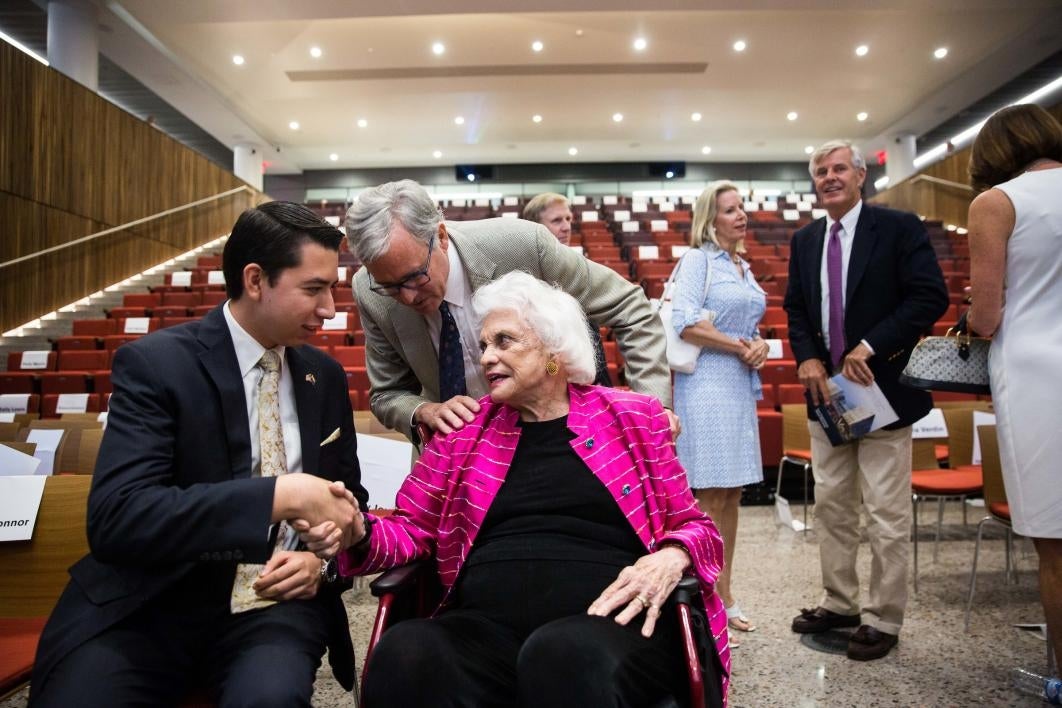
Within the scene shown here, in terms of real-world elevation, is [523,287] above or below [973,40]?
below

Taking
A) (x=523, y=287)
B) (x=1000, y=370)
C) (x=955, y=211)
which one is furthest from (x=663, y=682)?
(x=955, y=211)

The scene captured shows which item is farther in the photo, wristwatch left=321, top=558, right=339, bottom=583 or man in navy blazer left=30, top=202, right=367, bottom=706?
wristwatch left=321, top=558, right=339, bottom=583

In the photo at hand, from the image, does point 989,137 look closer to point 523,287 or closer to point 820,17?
point 523,287

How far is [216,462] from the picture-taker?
127 cm

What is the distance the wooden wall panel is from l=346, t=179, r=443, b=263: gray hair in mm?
6890

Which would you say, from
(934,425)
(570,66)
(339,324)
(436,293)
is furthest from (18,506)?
(570,66)

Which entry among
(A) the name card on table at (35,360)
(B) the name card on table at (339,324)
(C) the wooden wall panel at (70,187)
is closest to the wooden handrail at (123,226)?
(C) the wooden wall panel at (70,187)

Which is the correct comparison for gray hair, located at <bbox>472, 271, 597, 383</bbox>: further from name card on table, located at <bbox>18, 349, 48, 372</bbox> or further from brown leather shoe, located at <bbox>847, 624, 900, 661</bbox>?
name card on table, located at <bbox>18, 349, 48, 372</bbox>

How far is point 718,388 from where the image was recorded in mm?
2508

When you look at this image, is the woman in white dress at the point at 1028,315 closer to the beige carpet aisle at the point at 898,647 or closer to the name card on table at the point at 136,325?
the beige carpet aisle at the point at 898,647

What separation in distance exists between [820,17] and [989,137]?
843 cm

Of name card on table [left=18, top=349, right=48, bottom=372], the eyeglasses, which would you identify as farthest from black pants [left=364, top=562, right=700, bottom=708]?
name card on table [left=18, top=349, right=48, bottom=372]

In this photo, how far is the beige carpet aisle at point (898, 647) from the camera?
2008 millimetres

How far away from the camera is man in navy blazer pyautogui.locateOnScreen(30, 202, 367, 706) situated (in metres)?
1.09
